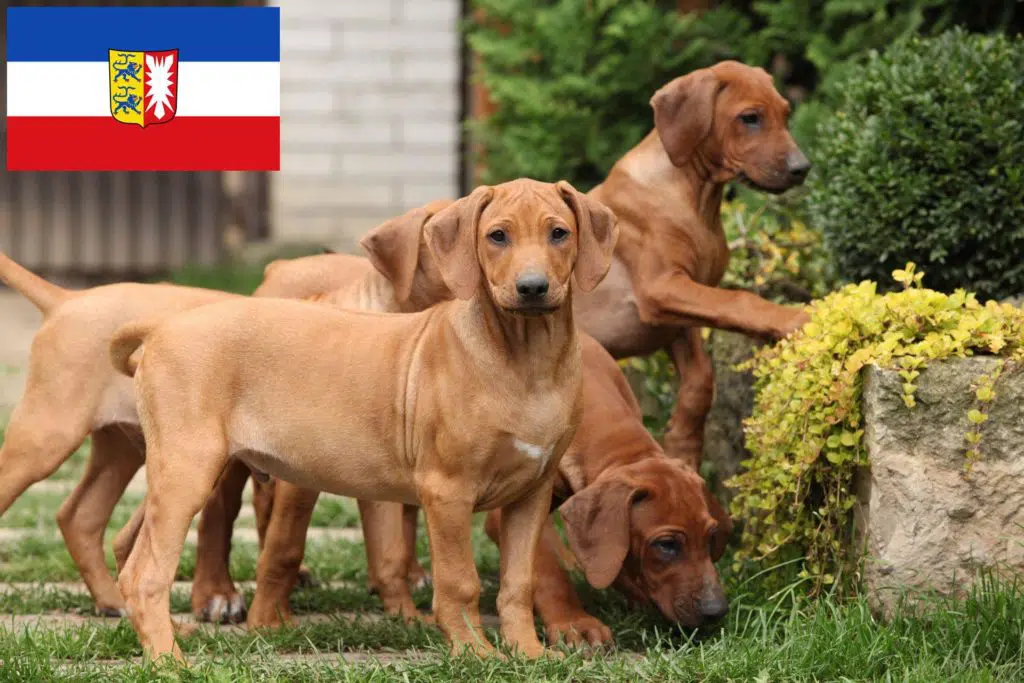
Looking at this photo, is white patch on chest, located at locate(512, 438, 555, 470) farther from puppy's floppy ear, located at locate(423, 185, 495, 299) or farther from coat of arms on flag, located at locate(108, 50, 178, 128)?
coat of arms on flag, located at locate(108, 50, 178, 128)

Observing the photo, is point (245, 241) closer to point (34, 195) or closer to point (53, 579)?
point (34, 195)

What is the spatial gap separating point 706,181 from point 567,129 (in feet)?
15.6

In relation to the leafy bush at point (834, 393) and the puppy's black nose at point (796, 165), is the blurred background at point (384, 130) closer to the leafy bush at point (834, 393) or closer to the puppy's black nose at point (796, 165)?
the puppy's black nose at point (796, 165)

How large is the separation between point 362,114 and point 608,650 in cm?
1033

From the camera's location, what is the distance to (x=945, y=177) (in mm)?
5879

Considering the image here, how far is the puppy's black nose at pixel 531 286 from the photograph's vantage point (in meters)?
3.98

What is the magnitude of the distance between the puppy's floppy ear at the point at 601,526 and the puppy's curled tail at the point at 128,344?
1.51 meters

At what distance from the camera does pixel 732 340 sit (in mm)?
6211

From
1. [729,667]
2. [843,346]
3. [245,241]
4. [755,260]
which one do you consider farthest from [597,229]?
[245,241]

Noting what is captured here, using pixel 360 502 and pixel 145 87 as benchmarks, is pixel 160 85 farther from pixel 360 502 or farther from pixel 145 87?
pixel 360 502

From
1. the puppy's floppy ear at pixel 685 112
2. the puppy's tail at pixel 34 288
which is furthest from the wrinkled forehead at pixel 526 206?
the puppy's tail at pixel 34 288

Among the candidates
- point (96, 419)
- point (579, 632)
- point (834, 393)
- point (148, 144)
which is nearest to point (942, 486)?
point (834, 393)

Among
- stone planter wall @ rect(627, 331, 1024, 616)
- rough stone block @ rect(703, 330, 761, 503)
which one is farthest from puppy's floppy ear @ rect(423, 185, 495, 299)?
rough stone block @ rect(703, 330, 761, 503)

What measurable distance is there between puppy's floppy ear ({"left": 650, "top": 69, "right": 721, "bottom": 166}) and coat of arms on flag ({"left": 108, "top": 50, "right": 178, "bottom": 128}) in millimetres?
1881
